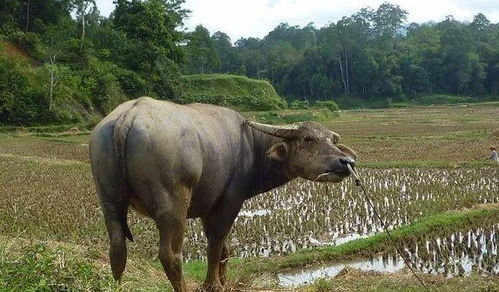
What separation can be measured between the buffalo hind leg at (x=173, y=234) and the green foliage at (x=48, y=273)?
0.35 meters

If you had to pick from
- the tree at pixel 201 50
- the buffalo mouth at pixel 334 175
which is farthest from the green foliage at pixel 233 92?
the buffalo mouth at pixel 334 175

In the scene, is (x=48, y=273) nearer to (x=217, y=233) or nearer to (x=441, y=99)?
(x=217, y=233)

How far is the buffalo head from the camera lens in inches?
164

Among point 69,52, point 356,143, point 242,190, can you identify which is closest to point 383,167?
point 356,143

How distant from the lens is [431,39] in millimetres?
74750

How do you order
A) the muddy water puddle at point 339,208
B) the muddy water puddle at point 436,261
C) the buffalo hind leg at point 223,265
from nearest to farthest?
1. the buffalo hind leg at point 223,265
2. the muddy water puddle at point 436,261
3. the muddy water puddle at point 339,208

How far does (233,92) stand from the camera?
40.7 m

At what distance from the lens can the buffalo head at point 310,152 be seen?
13.7ft

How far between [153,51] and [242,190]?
97.5ft

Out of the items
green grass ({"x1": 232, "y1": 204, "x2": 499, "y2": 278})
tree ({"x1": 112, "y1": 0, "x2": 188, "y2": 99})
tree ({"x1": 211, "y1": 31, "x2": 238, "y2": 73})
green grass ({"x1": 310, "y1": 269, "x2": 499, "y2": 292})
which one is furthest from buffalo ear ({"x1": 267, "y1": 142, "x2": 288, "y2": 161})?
tree ({"x1": 211, "y1": 31, "x2": 238, "y2": 73})

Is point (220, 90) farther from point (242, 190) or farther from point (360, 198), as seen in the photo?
point (242, 190)

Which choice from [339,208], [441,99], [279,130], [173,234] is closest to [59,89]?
[339,208]

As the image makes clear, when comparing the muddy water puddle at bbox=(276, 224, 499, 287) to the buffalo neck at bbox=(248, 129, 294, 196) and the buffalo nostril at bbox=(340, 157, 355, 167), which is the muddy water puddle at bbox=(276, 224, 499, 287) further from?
the buffalo nostril at bbox=(340, 157, 355, 167)

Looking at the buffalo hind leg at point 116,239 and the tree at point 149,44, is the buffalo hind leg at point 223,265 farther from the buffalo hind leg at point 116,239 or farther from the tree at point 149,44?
the tree at point 149,44
